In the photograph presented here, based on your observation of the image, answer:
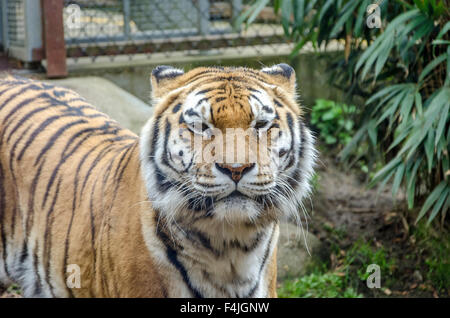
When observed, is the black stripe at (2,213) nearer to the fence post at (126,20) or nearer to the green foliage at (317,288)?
the green foliage at (317,288)

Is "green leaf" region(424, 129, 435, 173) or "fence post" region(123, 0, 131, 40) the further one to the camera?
"fence post" region(123, 0, 131, 40)

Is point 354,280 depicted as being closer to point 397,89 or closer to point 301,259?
point 301,259

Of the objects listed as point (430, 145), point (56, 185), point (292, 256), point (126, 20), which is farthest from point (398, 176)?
point (126, 20)

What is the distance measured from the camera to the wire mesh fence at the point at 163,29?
4.61m

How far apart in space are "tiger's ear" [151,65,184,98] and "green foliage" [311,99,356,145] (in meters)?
3.21

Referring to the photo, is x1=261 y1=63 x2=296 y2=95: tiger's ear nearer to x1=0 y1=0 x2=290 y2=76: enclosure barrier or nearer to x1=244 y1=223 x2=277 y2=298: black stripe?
x1=244 y1=223 x2=277 y2=298: black stripe

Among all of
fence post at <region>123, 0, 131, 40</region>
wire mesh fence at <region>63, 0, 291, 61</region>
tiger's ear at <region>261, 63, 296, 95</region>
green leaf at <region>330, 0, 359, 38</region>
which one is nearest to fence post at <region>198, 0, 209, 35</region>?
wire mesh fence at <region>63, 0, 291, 61</region>

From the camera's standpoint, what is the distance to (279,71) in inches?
83.6

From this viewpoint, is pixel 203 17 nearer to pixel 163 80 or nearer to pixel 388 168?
pixel 388 168

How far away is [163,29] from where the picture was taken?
16.0 feet

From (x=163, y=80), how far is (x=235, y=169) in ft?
1.67

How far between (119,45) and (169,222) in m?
2.96

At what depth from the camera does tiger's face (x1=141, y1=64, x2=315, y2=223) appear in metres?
1.74

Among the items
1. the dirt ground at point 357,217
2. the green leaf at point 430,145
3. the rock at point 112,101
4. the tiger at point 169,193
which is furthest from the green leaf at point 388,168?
the tiger at point 169,193
